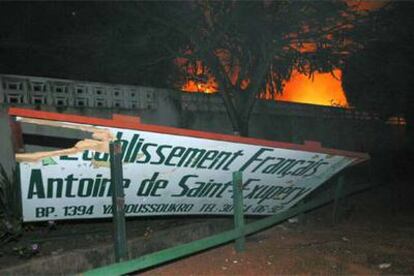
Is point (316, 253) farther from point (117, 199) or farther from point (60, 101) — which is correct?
point (60, 101)

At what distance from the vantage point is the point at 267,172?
17.6 feet

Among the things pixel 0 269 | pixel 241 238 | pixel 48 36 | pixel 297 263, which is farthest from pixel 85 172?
pixel 48 36

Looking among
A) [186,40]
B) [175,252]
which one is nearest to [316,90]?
[186,40]

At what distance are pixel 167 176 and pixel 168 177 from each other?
0.07ft

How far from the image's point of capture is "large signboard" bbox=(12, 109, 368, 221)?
13.3 ft

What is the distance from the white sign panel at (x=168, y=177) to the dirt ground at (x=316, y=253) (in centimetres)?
50

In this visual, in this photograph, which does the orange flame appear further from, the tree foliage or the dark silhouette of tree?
the tree foliage

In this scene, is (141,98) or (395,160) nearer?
(141,98)

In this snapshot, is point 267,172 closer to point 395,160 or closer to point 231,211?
point 231,211

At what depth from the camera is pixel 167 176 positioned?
4617 millimetres

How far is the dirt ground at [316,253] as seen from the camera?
4.82m

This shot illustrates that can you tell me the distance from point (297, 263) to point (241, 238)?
613mm

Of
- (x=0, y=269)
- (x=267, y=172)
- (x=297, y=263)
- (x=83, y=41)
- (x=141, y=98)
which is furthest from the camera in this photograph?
(x=83, y=41)

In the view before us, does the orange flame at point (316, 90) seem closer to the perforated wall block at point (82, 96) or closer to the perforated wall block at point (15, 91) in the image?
the perforated wall block at point (82, 96)
